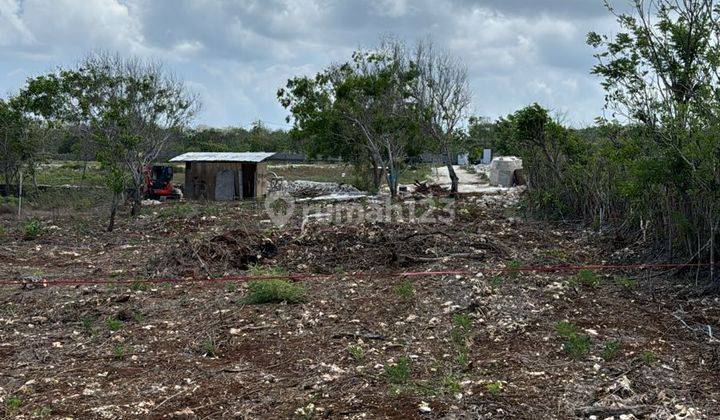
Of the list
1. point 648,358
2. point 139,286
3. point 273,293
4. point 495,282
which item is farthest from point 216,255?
point 648,358

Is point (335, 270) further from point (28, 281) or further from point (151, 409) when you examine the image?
point (151, 409)

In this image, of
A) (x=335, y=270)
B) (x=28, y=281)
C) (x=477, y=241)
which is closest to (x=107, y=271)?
(x=28, y=281)

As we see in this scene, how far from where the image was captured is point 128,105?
17.2 meters

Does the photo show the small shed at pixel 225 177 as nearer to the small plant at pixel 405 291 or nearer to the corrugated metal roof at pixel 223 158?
the corrugated metal roof at pixel 223 158

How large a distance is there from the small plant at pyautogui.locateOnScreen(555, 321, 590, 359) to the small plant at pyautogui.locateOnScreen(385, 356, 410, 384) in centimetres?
129

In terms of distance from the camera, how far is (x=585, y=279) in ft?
23.9

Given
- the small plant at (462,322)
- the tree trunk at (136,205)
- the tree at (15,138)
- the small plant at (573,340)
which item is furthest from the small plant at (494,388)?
the tree at (15,138)

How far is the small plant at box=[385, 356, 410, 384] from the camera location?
14.6 feet

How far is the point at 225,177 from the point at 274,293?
16655mm

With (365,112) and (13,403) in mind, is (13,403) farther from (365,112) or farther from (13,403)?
(365,112)

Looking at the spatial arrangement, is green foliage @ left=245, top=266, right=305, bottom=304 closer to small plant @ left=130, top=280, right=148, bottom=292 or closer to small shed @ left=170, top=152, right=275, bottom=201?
small plant @ left=130, top=280, right=148, bottom=292

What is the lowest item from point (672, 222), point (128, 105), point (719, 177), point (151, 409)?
point (151, 409)

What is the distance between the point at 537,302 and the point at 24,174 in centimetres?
1735

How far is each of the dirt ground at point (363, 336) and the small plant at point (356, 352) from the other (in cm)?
2
